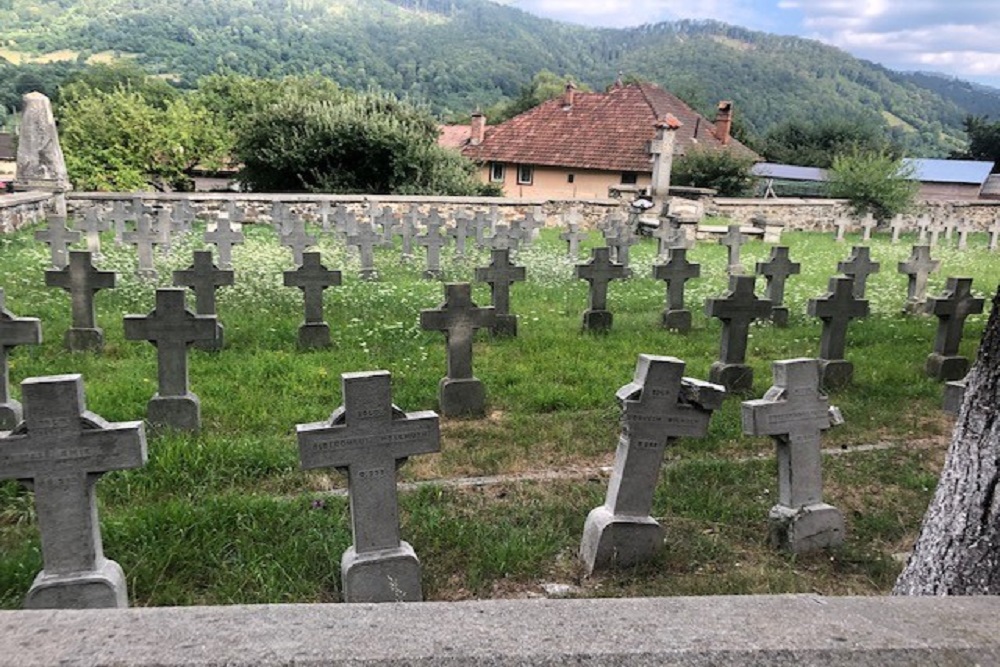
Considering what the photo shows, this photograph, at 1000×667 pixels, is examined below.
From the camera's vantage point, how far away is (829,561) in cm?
399

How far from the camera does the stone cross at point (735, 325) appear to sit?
21.8 ft

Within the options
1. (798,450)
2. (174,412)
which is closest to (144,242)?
(174,412)

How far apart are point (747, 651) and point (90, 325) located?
281 inches

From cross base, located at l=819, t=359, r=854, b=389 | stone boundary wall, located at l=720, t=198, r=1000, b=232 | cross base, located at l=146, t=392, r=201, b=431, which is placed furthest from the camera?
stone boundary wall, located at l=720, t=198, r=1000, b=232

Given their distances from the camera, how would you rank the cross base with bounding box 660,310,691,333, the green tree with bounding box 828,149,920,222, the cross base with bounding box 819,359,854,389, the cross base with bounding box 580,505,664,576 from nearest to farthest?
the cross base with bounding box 580,505,664,576
the cross base with bounding box 819,359,854,389
the cross base with bounding box 660,310,691,333
the green tree with bounding box 828,149,920,222

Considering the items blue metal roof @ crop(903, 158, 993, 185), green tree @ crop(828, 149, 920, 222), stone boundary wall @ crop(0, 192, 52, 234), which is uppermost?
blue metal roof @ crop(903, 158, 993, 185)

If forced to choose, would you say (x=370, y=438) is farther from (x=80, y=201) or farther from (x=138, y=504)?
(x=80, y=201)

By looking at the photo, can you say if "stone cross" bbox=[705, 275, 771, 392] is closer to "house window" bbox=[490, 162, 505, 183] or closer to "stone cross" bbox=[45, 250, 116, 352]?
"stone cross" bbox=[45, 250, 116, 352]

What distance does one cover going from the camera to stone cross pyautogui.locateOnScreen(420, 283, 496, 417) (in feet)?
19.7

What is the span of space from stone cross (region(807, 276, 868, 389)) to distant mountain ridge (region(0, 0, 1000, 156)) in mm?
76193

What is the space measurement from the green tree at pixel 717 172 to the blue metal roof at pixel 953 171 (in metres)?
17.5

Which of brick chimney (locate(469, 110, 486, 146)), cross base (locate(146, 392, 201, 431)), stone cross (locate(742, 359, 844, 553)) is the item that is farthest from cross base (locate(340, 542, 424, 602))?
brick chimney (locate(469, 110, 486, 146))

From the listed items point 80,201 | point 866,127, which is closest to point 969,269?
point 80,201

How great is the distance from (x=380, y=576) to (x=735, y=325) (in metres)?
4.30
